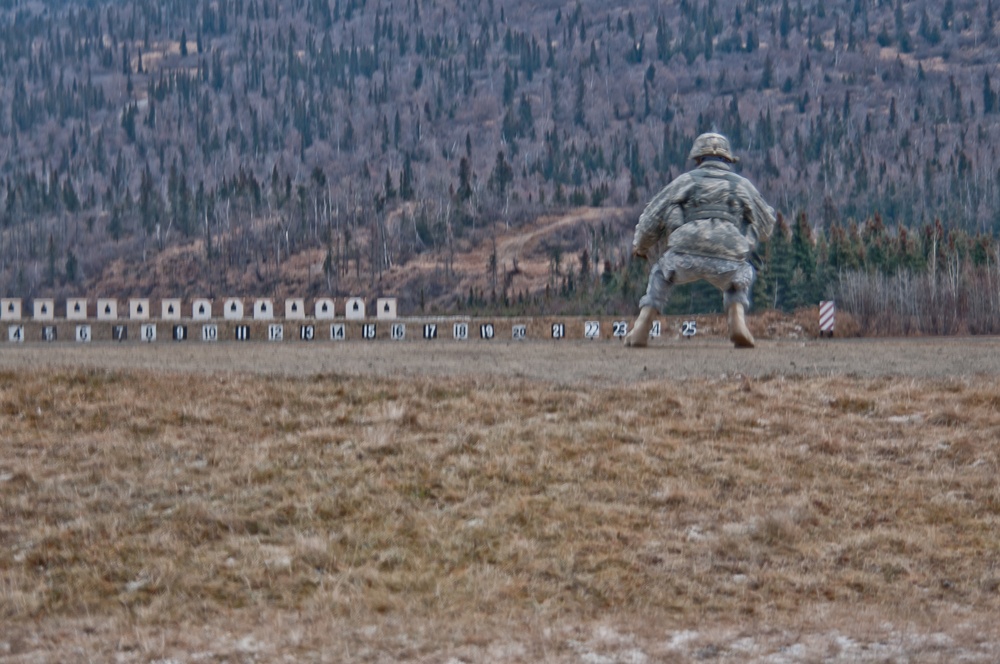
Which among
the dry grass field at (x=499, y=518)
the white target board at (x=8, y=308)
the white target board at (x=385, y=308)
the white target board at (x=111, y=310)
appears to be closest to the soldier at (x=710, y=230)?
the dry grass field at (x=499, y=518)

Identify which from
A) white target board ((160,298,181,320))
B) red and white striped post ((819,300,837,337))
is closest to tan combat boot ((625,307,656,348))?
red and white striped post ((819,300,837,337))

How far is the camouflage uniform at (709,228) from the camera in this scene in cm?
2495

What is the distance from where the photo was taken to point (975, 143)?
159125 millimetres

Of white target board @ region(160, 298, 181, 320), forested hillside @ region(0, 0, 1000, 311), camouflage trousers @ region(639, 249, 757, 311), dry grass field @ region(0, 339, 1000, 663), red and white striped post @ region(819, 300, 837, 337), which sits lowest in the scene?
dry grass field @ region(0, 339, 1000, 663)

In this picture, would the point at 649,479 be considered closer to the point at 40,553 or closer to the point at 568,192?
the point at 40,553

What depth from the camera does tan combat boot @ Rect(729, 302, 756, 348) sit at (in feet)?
83.2

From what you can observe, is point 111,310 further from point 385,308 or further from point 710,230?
point 710,230

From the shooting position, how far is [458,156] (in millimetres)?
166125

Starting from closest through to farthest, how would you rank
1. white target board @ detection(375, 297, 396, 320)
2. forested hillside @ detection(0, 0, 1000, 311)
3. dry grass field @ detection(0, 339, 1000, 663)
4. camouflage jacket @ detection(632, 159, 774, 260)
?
dry grass field @ detection(0, 339, 1000, 663), camouflage jacket @ detection(632, 159, 774, 260), white target board @ detection(375, 297, 396, 320), forested hillside @ detection(0, 0, 1000, 311)

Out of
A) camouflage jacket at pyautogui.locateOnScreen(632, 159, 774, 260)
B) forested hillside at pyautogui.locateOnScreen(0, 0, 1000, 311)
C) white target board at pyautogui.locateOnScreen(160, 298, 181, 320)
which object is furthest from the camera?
forested hillside at pyautogui.locateOnScreen(0, 0, 1000, 311)

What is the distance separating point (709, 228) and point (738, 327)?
197 cm

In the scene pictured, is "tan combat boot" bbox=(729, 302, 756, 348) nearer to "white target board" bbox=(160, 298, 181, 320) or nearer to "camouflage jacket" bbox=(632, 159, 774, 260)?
"camouflage jacket" bbox=(632, 159, 774, 260)

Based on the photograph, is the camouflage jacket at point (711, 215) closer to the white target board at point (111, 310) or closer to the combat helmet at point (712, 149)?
the combat helmet at point (712, 149)

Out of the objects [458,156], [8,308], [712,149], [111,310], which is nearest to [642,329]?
[712,149]
